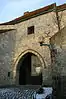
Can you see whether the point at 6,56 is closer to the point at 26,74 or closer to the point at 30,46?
the point at 30,46

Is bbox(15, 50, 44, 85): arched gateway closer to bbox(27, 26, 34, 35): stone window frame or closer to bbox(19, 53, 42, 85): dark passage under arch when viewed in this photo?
bbox(19, 53, 42, 85): dark passage under arch

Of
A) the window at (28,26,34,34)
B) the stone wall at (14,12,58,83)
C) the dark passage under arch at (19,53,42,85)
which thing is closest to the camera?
the stone wall at (14,12,58,83)

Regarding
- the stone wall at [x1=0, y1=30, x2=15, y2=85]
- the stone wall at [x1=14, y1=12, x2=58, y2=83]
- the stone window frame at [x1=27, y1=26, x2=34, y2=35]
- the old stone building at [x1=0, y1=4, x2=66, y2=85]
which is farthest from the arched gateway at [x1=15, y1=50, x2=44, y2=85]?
the stone window frame at [x1=27, y1=26, x2=34, y2=35]

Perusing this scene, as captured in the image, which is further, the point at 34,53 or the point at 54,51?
the point at 34,53

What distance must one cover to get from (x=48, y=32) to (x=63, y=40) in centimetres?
406

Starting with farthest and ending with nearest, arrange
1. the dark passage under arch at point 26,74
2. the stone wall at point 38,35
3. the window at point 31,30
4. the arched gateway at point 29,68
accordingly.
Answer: the dark passage under arch at point 26,74
the window at point 31,30
the arched gateway at point 29,68
the stone wall at point 38,35

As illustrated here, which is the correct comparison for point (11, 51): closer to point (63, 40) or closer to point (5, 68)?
point (5, 68)

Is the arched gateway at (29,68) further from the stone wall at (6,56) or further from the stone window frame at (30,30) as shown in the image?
the stone window frame at (30,30)

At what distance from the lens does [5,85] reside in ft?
51.1

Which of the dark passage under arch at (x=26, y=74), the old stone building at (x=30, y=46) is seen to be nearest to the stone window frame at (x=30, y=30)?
the old stone building at (x=30, y=46)

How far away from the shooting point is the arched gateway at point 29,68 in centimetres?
1553

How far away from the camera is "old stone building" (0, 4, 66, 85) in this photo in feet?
46.8

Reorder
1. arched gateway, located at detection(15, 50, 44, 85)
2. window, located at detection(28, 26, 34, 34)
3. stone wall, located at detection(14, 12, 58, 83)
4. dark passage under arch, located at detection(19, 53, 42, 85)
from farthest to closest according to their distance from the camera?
1. dark passage under arch, located at detection(19, 53, 42, 85)
2. window, located at detection(28, 26, 34, 34)
3. arched gateway, located at detection(15, 50, 44, 85)
4. stone wall, located at detection(14, 12, 58, 83)

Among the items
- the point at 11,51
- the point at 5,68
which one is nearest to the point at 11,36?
the point at 11,51
